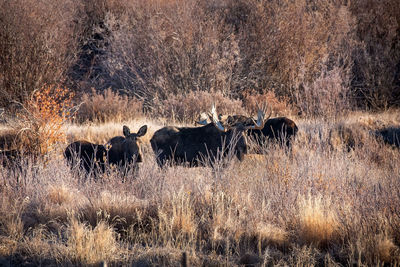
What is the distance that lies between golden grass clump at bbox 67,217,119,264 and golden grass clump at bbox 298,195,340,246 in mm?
2055

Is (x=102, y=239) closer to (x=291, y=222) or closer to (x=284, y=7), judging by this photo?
(x=291, y=222)

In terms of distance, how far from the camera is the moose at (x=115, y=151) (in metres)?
7.05

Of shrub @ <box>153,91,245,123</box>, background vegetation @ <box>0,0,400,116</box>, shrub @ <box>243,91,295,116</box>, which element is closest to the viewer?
shrub @ <box>153,91,245,123</box>

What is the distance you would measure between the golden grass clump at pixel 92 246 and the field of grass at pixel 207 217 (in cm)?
1

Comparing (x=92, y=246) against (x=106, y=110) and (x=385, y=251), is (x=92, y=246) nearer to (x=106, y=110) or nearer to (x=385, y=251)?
(x=385, y=251)

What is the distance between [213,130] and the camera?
27.7ft

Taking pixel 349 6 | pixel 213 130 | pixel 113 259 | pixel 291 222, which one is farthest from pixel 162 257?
pixel 349 6

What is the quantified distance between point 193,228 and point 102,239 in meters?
1.02

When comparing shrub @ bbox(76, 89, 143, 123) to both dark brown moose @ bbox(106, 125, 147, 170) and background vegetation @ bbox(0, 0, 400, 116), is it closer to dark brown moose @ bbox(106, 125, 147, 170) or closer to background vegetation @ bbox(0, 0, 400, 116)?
background vegetation @ bbox(0, 0, 400, 116)

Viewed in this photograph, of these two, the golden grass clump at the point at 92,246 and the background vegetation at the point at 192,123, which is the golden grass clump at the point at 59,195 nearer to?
the background vegetation at the point at 192,123

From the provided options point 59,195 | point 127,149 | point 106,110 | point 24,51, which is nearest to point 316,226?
point 59,195

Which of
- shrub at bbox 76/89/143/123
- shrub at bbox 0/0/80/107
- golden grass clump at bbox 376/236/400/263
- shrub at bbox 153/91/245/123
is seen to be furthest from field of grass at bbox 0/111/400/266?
shrub at bbox 0/0/80/107

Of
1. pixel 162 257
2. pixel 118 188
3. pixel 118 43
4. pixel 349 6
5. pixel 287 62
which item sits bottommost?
pixel 162 257

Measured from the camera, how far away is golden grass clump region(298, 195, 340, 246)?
478cm
